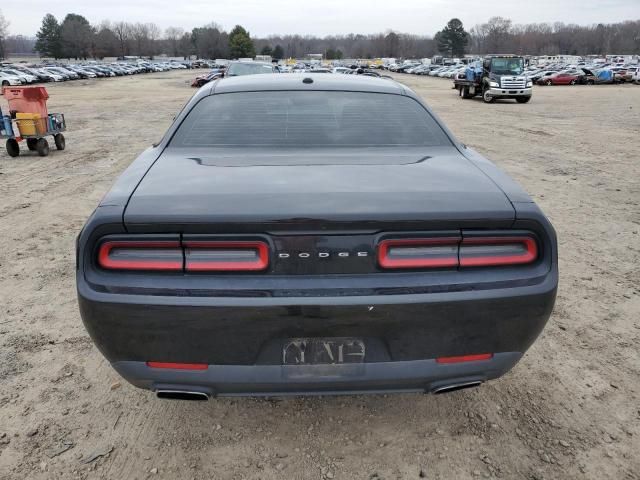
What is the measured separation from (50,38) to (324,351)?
434 feet

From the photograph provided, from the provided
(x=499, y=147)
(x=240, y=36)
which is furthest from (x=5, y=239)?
(x=240, y=36)

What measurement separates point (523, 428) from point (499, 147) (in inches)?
406

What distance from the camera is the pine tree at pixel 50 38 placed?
11081cm

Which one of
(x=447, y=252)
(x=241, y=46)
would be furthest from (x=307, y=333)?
(x=241, y=46)

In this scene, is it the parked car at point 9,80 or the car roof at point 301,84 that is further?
the parked car at point 9,80

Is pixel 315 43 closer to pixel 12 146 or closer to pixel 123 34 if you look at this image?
pixel 123 34

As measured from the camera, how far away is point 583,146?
11961 mm

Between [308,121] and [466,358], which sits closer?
[466,358]

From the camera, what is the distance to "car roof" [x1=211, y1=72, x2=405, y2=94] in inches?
137

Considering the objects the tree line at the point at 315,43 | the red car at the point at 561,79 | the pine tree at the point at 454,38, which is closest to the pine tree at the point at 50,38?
the tree line at the point at 315,43

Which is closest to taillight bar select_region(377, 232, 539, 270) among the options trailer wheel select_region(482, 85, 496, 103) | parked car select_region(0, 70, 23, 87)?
trailer wheel select_region(482, 85, 496, 103)

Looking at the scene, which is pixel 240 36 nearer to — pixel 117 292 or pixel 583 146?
pixel 583 146

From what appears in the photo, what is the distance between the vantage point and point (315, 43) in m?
195

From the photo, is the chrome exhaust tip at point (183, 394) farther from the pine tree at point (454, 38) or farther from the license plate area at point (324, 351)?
the pine tree at point (454, 38)
